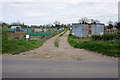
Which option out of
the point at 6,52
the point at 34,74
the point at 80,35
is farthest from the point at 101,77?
the point at 80,35

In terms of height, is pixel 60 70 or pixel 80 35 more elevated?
pixel 80 35

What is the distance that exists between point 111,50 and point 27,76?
281 inches

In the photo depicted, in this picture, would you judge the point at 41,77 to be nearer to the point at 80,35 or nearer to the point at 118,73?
the point at 118,73

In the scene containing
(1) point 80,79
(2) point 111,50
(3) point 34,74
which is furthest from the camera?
(2) point 111,50

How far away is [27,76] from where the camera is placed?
5.44 metres

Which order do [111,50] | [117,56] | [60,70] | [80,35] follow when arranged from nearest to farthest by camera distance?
[60,70]
[117,56]
[111,50]
[80,35]

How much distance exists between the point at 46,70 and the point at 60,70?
650 mm

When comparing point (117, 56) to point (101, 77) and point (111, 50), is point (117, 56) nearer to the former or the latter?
point (111, 50)

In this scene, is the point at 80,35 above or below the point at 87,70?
above

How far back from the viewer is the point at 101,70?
623 cm

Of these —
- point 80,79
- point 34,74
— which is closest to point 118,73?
point 80,79

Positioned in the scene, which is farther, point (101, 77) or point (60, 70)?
point (60, 70)

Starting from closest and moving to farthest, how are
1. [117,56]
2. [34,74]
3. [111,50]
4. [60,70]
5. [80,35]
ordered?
[34,74], [60,70], [117,56], [111,50], [80,35]

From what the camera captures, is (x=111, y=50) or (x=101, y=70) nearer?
(x=101, y=70)
